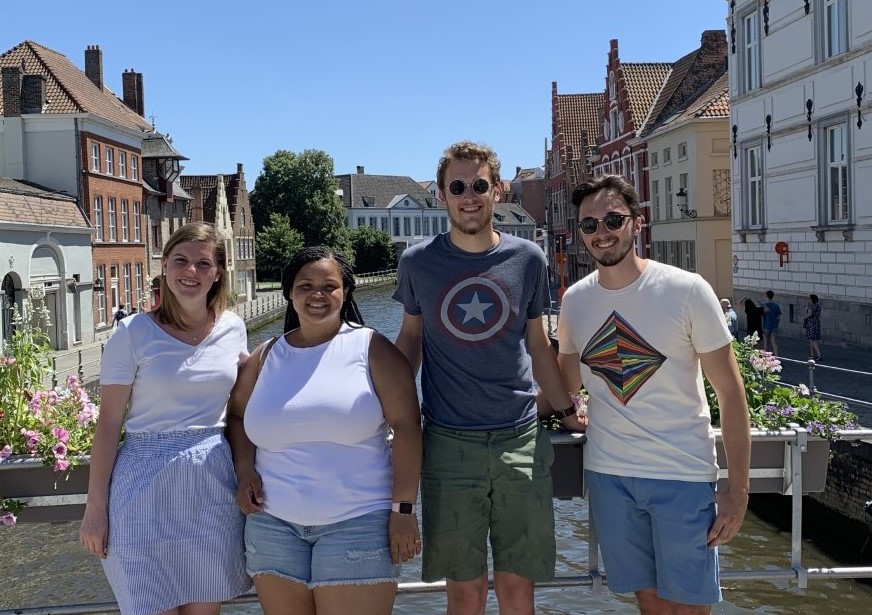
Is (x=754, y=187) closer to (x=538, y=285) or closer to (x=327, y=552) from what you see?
(x=538, y=285)

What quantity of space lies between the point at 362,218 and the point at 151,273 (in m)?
74.2

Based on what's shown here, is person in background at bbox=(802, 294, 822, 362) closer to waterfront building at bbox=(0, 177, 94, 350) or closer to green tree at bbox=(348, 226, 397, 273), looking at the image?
waterfront building at bbox=(0, 177, 94, 350)

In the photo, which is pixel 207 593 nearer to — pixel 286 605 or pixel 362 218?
pixel 286 605

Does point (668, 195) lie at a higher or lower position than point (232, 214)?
lower

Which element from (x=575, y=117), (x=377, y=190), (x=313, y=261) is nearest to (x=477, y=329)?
(x=313, y=261)

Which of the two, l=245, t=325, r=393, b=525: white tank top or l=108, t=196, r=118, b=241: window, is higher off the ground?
l=108, t=196, r=118, b=241: window

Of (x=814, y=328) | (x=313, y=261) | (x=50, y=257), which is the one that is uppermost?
(x=50, y=257)

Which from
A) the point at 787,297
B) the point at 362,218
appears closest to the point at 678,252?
the point at 787,297

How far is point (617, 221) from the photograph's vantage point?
3.65 metres

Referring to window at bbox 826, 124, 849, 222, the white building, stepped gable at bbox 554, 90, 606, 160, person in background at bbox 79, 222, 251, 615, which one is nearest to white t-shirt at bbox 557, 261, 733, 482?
person in background at bbox 79, 222, 251, 615

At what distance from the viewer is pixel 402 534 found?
3443 mm

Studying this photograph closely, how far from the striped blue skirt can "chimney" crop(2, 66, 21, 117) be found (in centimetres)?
3515

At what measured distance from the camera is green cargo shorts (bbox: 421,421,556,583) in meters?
3.66

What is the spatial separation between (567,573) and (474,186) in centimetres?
551
